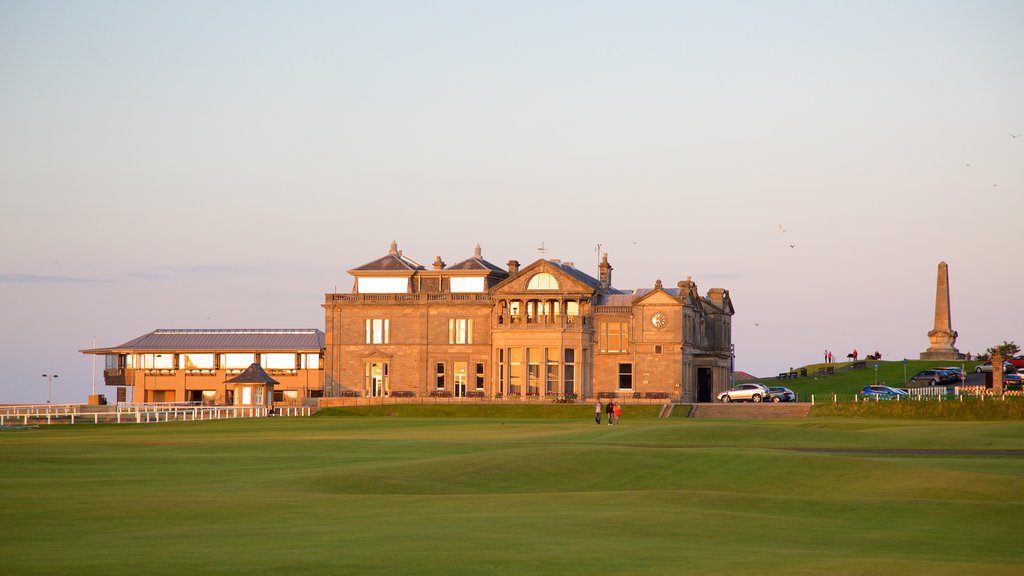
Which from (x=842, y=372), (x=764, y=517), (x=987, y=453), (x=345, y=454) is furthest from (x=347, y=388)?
(x=764, y=517)

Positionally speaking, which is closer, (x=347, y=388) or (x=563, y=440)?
(x=563, y=440)

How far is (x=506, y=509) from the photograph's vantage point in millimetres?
30500

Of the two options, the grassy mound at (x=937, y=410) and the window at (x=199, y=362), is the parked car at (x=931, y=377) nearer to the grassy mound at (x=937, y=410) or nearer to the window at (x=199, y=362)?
the grassy mound at (x=937, y=410)

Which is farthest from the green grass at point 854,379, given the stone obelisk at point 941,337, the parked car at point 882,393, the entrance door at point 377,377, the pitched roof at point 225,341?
the pitched roof at point 225,341

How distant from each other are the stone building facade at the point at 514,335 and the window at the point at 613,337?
0.08 meters

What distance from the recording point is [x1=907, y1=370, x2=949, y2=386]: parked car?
356 feet

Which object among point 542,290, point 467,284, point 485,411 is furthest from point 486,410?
point 467,284

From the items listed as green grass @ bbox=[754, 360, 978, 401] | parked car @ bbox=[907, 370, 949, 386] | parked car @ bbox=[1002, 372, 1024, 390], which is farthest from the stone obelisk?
parked car @ bbox=[1002, 372, 1024, 390]

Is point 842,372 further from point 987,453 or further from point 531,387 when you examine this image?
point 987,453

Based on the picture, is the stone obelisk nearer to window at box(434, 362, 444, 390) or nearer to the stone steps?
the stone steps

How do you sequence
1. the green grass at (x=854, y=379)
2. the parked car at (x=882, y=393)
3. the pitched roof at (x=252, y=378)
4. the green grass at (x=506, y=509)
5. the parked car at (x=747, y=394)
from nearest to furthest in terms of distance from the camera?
the green grass at (x=506, y=509), the parked car at (x=882, y=393), the parked car at (x=747, y=394), the pitched roof at (x=252, y=378), the green grass at (x=854, y=379)

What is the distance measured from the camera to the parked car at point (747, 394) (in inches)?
3915

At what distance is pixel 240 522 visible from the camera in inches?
1096

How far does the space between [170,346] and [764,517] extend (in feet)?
319
